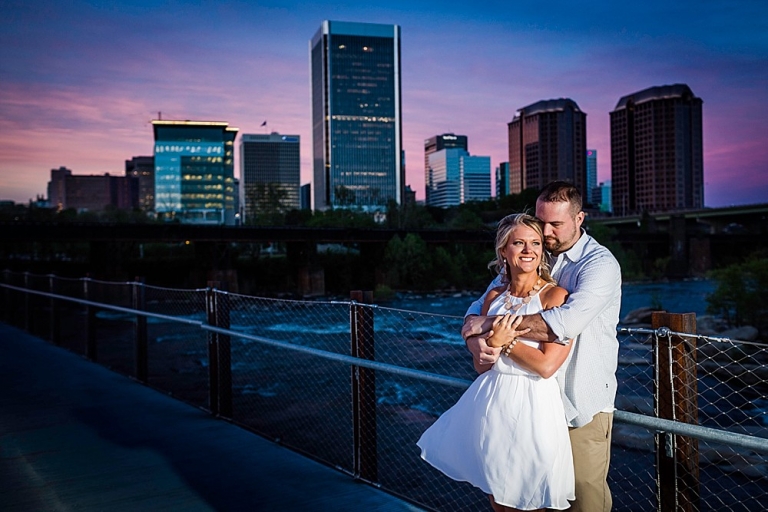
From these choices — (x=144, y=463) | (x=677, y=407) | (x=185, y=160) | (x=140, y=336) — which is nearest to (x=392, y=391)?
(x=140, y=336)

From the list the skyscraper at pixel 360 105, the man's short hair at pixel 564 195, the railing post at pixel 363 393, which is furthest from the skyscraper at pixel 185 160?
the man's short hair at pixel 564 195

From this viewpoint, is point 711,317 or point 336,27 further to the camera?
point 336,27

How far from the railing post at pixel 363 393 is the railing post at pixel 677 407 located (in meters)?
2.27

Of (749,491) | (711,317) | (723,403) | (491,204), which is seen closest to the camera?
(749,491)

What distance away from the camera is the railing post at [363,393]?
4930 mm

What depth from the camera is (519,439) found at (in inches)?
107

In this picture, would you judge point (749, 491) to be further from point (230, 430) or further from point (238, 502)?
point (238, 502)

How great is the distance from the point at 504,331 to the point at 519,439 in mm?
462

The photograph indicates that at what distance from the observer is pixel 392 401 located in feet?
50.6

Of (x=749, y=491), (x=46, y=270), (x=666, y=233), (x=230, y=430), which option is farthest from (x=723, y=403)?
(x=666, y=233)

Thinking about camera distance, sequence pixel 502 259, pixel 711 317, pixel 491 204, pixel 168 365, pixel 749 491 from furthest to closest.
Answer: pixel 491 204
pixel 711 317
pixel 168 365
pixel 749 491
pixel 502 259

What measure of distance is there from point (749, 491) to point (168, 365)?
666 inches

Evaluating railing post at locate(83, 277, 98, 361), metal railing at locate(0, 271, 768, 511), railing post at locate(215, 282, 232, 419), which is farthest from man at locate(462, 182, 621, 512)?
railing post at locate(83, 277, 98, 361)

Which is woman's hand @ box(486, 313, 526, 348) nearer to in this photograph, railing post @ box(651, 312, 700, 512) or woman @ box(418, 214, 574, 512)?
woman @ box(418, 214, 574, 512)
